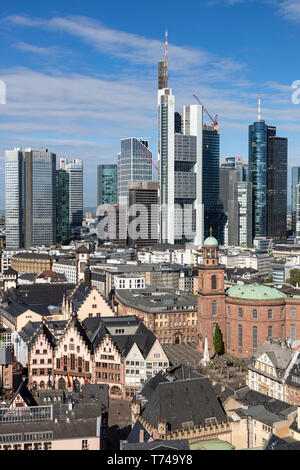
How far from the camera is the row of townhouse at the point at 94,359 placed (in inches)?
3626

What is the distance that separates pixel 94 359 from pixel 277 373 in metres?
29.3

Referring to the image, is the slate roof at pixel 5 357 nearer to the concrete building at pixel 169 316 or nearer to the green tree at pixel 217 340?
the green tree at pixel 217 340

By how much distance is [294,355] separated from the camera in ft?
276

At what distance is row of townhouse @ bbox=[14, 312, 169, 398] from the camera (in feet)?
302

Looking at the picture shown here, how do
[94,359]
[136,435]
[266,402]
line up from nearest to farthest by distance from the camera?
[136,435] < [266,402] < [94,359]

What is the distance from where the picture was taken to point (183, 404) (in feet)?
215

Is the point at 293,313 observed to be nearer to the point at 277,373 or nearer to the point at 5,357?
the point at 277,373

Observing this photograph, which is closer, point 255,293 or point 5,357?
point 5,357

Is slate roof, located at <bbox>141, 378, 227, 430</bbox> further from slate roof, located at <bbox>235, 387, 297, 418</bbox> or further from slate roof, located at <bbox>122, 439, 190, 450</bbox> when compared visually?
slate roof, located at <bbox>122, 439, 190, 450</bbox>

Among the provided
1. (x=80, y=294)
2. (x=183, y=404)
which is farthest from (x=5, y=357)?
(x=80, y=294)

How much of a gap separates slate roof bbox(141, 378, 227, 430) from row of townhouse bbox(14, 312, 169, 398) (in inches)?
933

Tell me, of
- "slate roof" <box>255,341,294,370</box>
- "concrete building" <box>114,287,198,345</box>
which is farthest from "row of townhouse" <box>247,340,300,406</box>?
"concrete building" <box>114,287,198,345</box>
